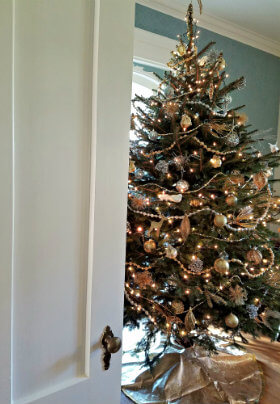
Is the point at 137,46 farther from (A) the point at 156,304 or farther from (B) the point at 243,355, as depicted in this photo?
(B) the point at 243,355

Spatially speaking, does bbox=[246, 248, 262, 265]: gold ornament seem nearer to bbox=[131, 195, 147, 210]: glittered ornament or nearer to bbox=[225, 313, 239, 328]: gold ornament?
bbox=[225, 313, 239, 328]: gold ornament

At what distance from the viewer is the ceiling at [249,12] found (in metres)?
1.75

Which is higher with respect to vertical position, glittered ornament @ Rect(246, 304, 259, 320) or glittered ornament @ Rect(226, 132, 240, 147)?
glittered ornament @ Rect(226, 132, 240, 147)

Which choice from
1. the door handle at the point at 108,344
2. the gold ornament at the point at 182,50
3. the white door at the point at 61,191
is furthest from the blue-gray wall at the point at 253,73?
the door handle at the point at 108,344

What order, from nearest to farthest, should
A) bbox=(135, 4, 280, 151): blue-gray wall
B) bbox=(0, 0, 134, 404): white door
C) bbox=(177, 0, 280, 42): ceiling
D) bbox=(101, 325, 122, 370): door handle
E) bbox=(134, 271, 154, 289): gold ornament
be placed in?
bbox=(0, 0, 134, 404): white door, bbox=(101, 325, 122, 370): door handle, bbox=(134, 271, 154, 289): gold ornament, bbox=(177, 0, 280, 42): ceiling, bbox=(135, 4, 280, 151): blue-gray wall

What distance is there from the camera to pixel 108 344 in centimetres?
62

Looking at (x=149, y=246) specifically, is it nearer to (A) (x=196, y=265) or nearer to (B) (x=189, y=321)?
(A) (x=196, y=265)

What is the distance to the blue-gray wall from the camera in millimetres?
1948

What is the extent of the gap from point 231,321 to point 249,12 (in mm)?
1896

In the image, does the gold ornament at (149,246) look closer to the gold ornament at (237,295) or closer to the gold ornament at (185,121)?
the gold ornament at (237,295)

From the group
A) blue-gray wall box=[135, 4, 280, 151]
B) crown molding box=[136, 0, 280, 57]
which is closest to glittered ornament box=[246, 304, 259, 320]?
blue-gray wall box=[135, 4, 280, 151]

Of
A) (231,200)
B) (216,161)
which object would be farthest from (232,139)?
(231,200)

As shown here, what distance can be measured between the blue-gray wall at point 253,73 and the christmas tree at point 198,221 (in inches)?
33.5

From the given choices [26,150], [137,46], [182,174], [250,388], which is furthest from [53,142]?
[137,46]
